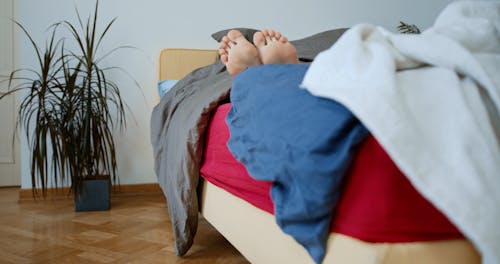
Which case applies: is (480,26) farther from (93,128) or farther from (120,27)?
(120,27)

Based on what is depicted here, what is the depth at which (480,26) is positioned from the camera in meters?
0.69

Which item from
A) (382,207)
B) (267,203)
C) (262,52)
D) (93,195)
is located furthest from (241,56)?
(93,195)

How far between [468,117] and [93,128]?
2047 millimetres

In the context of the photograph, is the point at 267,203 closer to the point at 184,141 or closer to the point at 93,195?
the point at 184,141

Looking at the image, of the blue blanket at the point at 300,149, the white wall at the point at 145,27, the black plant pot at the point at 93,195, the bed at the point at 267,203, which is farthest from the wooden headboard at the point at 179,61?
the blue blanket at the point at 300,149

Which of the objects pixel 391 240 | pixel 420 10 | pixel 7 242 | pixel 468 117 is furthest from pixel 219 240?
pixel 420 10

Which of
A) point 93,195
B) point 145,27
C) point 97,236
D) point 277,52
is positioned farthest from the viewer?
point 145,27

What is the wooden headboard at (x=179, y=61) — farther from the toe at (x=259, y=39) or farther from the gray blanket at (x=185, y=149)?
the toe at (x=259, y=39)

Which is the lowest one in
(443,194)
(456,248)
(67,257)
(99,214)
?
(99,214)

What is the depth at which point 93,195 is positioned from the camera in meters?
2.30

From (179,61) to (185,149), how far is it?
4.99 feet

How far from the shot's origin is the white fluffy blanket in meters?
0.51

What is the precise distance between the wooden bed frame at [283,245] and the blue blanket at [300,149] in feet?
0.17

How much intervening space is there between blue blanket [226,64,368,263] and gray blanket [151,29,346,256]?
1.48 feet
